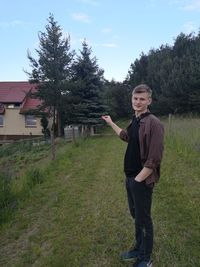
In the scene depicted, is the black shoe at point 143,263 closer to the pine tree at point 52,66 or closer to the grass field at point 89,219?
the grass field at point 89,219

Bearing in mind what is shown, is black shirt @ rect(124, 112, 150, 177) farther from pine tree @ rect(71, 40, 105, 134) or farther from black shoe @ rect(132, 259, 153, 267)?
pine tree @ rect(71, 40, 105, 134)

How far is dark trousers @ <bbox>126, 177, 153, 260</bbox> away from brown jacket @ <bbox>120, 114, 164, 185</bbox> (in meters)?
0.14

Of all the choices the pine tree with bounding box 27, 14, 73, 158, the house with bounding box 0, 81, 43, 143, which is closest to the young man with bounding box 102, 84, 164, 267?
the pine tree with bounding box 27, 14, 73, 158

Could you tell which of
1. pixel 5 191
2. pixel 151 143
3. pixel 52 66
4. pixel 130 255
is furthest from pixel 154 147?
pixel 52 66

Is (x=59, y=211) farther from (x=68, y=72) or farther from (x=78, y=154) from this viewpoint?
(x=68, y=72)

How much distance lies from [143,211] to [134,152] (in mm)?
657

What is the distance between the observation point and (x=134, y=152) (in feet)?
12.8

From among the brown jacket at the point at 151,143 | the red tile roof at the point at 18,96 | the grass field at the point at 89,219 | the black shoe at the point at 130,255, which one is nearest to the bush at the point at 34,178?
the grass field at the point at 89,219

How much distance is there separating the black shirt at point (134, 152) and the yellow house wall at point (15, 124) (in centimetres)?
3239

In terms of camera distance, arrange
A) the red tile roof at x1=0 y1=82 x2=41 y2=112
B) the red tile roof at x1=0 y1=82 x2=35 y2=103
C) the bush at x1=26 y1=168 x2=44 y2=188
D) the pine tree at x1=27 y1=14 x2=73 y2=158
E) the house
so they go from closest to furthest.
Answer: the bush at x1=26 y1=168 x2=44 y2=188 → the pine tree at x1=27 y1=14 x2=73 y2=158 → the house → the red tile roof at x1=0 y1=82 x2=41 y2=112 → the red tile roof at x1=0 y1=82 x2=35 y2=103

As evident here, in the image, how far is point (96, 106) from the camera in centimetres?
2488

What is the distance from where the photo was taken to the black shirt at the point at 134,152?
153 inches

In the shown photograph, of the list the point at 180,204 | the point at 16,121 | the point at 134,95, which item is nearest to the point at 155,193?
the point at 180,204

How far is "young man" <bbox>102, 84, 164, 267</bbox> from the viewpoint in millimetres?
3688
